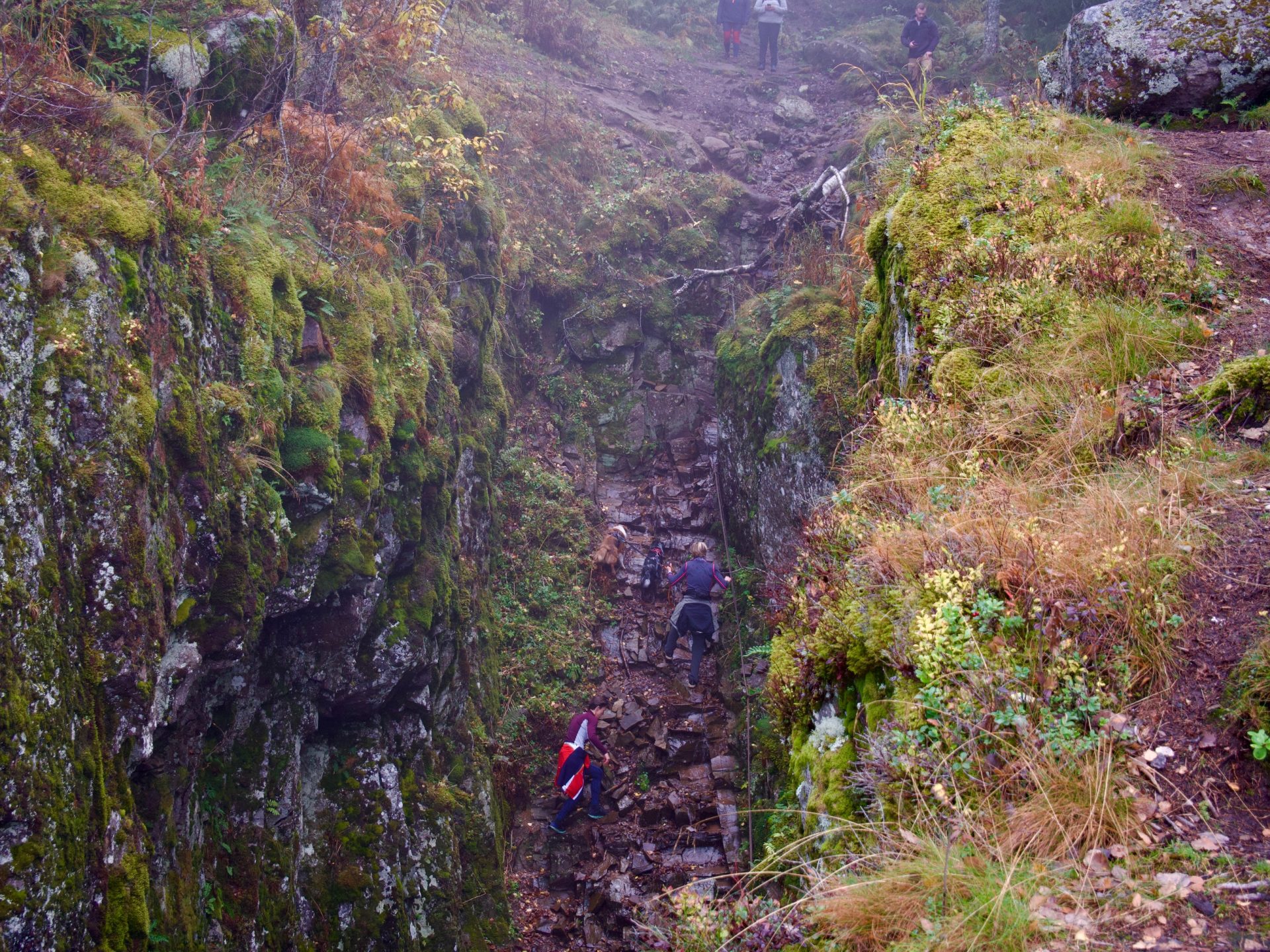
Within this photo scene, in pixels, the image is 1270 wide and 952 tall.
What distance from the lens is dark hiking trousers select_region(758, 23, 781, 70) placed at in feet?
71.8

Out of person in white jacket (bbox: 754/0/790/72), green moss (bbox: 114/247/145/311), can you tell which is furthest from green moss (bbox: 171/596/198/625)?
person in white jacket (bbox: 754/0/790/72)

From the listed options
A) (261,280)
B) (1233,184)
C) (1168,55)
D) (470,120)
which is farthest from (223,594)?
(470,120)

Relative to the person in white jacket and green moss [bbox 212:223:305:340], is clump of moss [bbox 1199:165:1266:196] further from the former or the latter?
the person in white jacket

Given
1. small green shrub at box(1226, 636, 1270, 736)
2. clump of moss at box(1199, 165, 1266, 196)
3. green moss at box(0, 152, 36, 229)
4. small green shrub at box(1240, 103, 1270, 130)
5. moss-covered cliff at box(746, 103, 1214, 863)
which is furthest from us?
small green shrub at box(1240, 103, 1270, 130)

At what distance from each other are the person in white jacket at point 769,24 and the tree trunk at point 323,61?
15.3m

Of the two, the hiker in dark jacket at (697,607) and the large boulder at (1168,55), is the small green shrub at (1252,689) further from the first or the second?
the hiker in dark jacket at (697,607)

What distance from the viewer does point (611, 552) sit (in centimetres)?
1278

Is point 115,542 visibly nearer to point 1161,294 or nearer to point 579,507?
point 1161,294

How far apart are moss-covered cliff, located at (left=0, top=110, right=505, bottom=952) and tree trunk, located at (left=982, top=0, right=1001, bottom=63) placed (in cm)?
1575

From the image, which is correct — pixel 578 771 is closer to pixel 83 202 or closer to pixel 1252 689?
pixel 83 202

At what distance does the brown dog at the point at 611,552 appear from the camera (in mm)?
12711

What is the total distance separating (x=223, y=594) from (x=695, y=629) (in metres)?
6.57

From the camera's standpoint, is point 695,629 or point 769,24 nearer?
point 695,629

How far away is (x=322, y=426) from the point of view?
734cm
